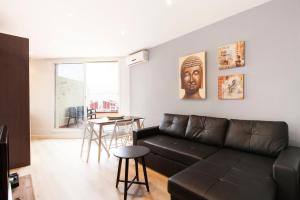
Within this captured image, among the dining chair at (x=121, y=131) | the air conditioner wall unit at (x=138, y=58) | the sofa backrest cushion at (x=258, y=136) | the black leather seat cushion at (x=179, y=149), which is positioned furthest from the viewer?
the air conditioner wall unit at (x=138, y=58)

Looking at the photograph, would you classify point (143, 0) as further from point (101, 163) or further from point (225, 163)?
point (101, 163)

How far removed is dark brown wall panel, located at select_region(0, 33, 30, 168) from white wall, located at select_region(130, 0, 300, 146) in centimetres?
287

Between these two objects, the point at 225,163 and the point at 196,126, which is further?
the point at 196,126

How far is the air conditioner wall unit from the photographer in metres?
4.13

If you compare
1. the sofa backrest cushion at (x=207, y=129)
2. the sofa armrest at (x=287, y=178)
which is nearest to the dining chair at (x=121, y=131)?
the sofa backrest cushion at (x=207, y=129)

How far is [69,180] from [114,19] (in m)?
2.60

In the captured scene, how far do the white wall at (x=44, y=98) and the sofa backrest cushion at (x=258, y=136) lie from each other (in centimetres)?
332

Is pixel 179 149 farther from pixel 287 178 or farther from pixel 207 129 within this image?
pixel 287 178

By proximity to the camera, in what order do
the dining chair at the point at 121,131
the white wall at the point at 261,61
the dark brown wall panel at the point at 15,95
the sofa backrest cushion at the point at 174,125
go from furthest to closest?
the dining chair at the point at 121,131 < the sofa backrest cushion at the point at 174,125 < the dark brown wall panel at the point at 15,95 < the white wall at the point at 261,61

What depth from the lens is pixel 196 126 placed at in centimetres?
279

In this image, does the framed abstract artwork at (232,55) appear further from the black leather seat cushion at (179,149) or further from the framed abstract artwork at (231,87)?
the black leather seat cushion at (179,149)

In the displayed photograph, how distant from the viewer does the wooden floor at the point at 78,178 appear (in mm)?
2109

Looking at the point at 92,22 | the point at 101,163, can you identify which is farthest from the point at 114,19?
the point at 101,163

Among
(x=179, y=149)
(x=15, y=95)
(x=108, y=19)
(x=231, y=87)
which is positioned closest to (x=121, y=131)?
(x=179, y=149)
